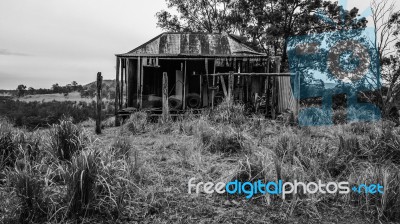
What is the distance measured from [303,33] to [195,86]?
1096 cm

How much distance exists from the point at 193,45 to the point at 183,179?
35.4 ft

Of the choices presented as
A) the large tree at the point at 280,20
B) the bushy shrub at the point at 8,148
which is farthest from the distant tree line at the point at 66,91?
the bushy shrub at the point at 8,148

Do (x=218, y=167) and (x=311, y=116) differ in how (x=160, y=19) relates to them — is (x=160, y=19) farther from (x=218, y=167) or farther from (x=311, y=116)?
(x=218, y=167)

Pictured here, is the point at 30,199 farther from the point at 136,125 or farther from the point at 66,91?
the point at 66,91

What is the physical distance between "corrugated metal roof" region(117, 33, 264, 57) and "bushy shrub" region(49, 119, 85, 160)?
28.5 ft

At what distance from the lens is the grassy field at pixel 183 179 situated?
123 inches

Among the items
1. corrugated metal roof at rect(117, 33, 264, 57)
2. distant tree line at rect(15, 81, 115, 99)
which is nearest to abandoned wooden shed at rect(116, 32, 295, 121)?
corrugated metal roof at rect(117, 33, 264, 57)

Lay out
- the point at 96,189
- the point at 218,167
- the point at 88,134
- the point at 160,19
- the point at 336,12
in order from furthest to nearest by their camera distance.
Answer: the point at 160,19 < the point at 336,12 < the point at 88,134 < the point at 218,167 < the point at 96,189

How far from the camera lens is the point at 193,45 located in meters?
14.3

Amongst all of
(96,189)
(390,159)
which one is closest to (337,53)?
(390,159)

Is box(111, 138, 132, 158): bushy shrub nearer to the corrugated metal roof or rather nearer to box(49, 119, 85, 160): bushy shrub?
box(49, 119, 85, 160): bushy shrub

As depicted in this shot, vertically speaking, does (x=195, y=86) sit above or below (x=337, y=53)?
below

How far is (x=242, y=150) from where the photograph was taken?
17.2 feet

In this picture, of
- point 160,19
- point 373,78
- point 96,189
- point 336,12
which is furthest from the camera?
point 160,19
